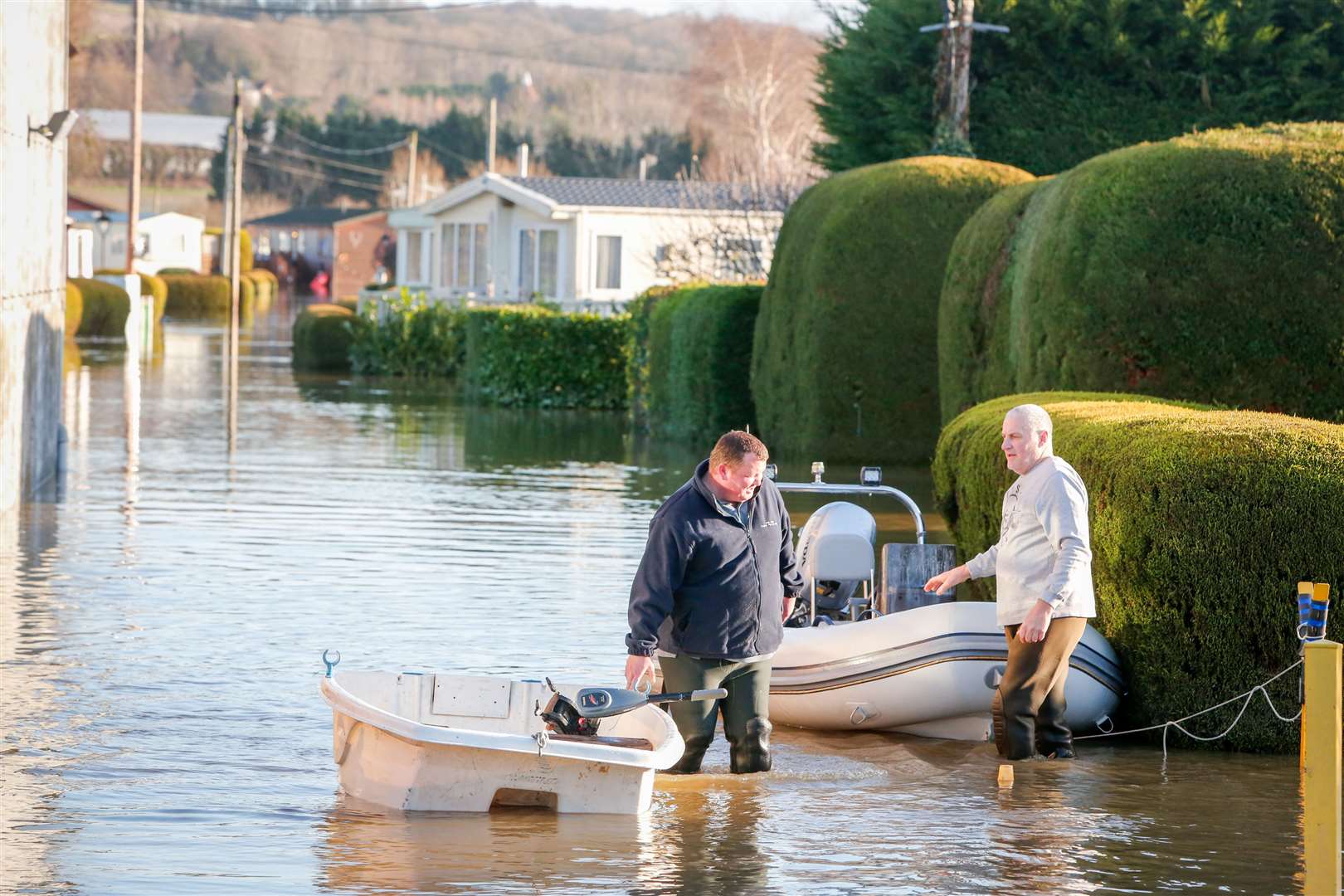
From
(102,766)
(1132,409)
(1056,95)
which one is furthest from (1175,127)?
(102,766)

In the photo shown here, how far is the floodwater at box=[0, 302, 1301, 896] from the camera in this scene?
293 inches

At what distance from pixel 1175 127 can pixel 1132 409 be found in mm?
22306

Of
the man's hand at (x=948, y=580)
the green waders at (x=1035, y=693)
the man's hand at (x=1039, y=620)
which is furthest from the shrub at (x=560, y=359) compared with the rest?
the man's hand at (x=1039, y=620)

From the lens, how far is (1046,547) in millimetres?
9211

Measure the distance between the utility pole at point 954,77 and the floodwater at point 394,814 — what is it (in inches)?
535

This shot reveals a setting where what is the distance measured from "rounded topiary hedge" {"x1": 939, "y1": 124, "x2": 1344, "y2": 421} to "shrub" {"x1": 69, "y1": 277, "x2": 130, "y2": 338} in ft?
132

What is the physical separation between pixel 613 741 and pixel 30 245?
39.5 feet

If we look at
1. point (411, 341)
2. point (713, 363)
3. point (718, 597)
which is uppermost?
point (411, 341)

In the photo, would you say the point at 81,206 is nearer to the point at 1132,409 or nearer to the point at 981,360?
the point at 981,360

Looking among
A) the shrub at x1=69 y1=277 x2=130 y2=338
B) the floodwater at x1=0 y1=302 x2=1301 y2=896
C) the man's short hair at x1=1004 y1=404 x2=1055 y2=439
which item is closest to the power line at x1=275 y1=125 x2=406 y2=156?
the shrub at x1=69 y1=277 x2=130 y2=338

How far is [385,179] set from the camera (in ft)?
472

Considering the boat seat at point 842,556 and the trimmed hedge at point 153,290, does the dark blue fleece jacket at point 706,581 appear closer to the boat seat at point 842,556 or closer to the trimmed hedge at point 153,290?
the boat seat at point 842,556

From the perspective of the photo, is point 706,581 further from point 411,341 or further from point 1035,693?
point 411,341

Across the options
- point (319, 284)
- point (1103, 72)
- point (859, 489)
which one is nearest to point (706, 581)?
point (859, 489)
